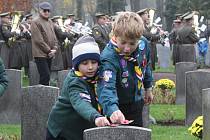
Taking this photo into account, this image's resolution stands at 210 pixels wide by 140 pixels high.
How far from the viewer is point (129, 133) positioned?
5.13m

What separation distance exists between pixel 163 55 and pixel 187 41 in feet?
18.2

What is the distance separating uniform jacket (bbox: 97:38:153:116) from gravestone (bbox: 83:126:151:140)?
0.32 metres

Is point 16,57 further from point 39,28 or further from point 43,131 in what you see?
point 43,131

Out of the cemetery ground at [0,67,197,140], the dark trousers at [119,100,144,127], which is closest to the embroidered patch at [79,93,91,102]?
the dark trousers at [119,100,144,127]

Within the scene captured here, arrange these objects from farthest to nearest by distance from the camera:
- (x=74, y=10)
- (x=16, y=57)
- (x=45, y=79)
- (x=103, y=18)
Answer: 1. (x=74, y=10)
2. (x=16, y=57)
3. (x=103, y=18)
4. (x=45, y=79)

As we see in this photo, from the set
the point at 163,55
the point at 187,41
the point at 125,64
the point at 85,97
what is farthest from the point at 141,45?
the point at 163,55

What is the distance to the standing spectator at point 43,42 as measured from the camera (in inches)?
503

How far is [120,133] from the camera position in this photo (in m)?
5.14

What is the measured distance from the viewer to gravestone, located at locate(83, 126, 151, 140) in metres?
5.12

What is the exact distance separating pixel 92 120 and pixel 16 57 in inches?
623

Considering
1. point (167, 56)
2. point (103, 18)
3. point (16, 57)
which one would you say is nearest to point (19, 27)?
point (16, 57)

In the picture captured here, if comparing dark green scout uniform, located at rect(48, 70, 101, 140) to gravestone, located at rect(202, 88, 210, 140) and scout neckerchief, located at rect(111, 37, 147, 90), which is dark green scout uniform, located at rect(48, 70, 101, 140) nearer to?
scout neckerchief, located at rect(111, 37, 147, 90)

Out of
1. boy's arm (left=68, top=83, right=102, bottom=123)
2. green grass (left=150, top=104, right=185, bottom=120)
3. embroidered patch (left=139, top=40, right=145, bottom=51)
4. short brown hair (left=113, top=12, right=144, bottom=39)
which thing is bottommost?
green grass (left=150, top=104, right=185, bottom=120)

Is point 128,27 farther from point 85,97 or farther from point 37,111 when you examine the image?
point 37,111
